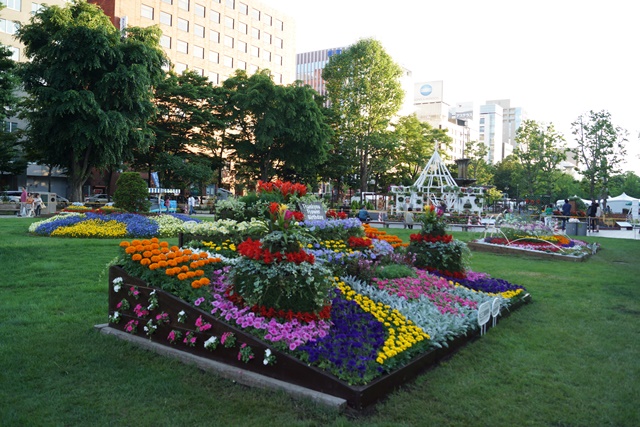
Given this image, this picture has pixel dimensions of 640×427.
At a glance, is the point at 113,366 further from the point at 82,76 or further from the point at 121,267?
the point at 82,76

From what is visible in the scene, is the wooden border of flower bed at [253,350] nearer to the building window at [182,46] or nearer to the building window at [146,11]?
the building window at [146,11]

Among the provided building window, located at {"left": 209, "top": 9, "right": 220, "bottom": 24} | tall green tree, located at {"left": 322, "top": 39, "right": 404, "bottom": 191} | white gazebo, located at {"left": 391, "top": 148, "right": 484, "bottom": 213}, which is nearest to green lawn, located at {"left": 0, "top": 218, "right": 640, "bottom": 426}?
white gazebo, located at {"left": 391, "top": 148, "right": 484, "bottom": 213}

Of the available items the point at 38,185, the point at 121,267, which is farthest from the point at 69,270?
the point at 38,185

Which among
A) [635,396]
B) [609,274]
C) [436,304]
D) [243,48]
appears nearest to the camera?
[635,396]

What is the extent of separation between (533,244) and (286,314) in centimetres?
1391

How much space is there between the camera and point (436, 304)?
6.82 meters

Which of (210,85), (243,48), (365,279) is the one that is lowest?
(365,279)

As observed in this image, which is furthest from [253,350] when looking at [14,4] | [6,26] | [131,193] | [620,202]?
[14,4]

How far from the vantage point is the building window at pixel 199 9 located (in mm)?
61200

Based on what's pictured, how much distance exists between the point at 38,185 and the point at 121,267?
5216 cm

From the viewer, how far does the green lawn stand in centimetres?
405

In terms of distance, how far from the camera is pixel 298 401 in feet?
14.1

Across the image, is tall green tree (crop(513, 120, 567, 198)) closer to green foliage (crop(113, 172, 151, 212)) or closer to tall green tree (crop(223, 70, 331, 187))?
tall green tree (crop(223, 70, 331, 187))

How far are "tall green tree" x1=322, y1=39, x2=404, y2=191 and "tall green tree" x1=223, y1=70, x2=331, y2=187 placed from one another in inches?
155
